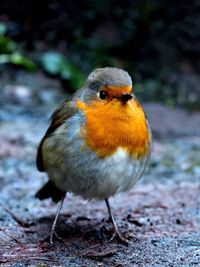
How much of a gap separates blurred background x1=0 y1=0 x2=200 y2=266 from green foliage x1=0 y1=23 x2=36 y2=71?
0.05 ft

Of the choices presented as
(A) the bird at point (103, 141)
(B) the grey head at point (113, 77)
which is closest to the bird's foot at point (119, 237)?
(A) the bird at point (103, 141)

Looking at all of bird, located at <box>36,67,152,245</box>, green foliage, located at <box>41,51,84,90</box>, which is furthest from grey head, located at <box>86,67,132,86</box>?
green foliage, located at <box>41,51,84,90</box>

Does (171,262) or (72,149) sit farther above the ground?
(72,149)

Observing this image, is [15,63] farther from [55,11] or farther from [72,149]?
[72,149]

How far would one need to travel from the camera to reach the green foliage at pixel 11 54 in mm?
8617

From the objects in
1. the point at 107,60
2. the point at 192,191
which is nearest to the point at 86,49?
A: the point at 107,60

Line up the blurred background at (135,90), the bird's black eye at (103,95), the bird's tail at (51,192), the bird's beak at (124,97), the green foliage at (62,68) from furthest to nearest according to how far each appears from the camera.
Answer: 1. the green foliage at (62,68)
2. the bird's tail at (51,192)
3. the blurred background at (135,90)
4. the bird's black eye at (103,95)
5. the bird's beak at (124,97)

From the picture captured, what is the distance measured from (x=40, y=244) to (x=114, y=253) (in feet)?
1.64

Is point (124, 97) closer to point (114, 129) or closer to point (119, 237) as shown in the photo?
point (114, 129)

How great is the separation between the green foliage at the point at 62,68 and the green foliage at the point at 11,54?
21cm

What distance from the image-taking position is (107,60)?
9.09 metres

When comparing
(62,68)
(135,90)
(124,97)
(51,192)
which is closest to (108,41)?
(62,68)

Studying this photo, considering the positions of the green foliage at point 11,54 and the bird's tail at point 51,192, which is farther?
the green foliage at point 11,54

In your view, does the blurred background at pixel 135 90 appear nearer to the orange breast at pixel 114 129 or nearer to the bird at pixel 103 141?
the bird at pixel 103 141
